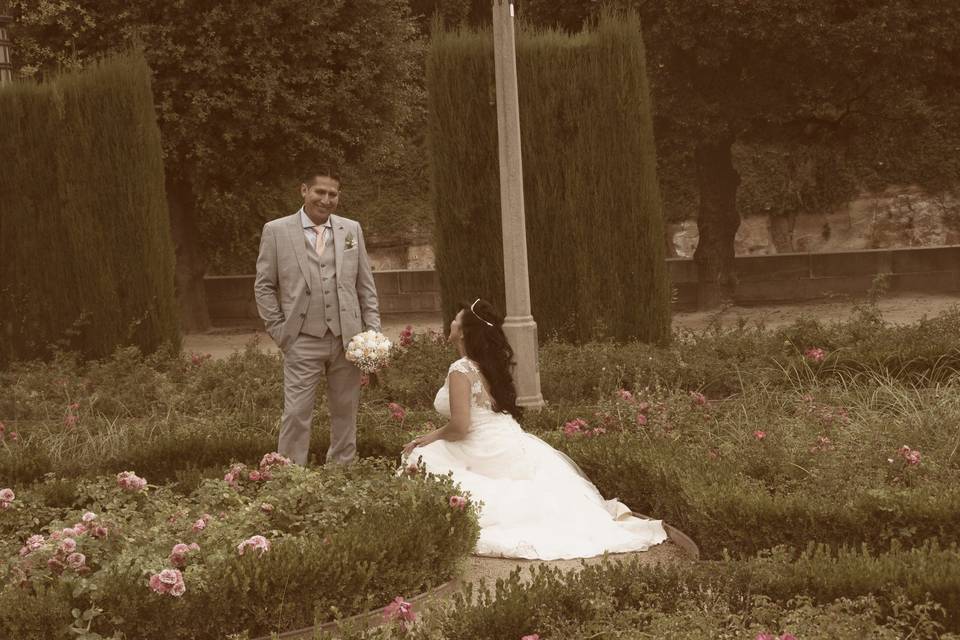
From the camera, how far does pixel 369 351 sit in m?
7.55

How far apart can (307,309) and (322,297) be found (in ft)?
0.37

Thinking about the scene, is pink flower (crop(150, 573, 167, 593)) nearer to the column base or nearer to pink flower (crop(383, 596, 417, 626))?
pink flower (crop(383, 596, 417, 626))

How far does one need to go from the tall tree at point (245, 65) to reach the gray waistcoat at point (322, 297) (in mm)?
12451

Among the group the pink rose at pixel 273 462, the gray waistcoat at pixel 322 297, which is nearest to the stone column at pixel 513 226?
the gray waistcoat at pixel 322 297

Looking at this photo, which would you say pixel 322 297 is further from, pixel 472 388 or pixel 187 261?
pixel 187 261

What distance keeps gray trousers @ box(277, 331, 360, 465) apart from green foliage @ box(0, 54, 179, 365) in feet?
22.8

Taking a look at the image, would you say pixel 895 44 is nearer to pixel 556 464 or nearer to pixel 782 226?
pixel 782 226

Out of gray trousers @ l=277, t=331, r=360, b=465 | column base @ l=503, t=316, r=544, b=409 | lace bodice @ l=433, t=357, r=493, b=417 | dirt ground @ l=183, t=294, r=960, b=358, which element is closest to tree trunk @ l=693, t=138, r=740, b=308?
dirt ground @ l=183, t=294, r=960, b=358

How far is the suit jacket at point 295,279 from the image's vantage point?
7.83 meters

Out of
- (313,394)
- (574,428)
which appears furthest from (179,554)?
(574,428)

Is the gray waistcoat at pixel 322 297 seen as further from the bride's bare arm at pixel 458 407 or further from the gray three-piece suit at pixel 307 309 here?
the bride's bare arm at pixel 458 407

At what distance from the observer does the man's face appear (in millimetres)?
7695

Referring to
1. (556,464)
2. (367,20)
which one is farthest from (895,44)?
(556,464)

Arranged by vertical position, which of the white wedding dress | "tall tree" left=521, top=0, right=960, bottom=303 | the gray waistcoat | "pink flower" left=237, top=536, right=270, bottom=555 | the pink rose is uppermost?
"tall tree" left=521, top=0, right=960, bottom=303
